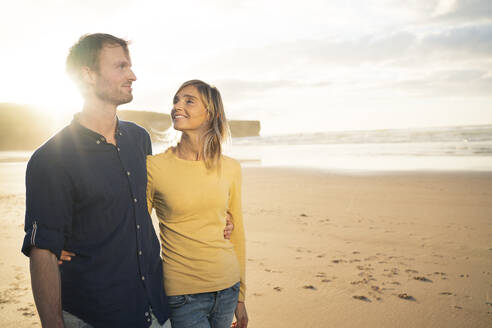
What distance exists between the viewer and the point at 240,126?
121 meters

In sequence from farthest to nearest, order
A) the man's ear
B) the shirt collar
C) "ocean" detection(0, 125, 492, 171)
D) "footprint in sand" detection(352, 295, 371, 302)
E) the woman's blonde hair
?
"ocean" detection(0, 125, 492, 171) → "footprint in sand" detection(352, 295, 371, 302) → the woman's blonde hair → the man's ear → the shirt collar

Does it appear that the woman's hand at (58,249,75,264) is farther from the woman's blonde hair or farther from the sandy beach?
the sandy beach

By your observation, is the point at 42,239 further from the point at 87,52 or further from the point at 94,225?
the point at 87,52

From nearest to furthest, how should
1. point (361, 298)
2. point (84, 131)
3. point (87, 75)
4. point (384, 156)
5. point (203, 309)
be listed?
1. point (84, 131)
2. point (87, 75)
3. point (203, 309)
4. point (361, 298)
5. point (384, 156)

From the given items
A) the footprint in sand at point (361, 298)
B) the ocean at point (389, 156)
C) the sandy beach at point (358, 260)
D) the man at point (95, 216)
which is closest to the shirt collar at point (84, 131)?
the man at point (95, 216)

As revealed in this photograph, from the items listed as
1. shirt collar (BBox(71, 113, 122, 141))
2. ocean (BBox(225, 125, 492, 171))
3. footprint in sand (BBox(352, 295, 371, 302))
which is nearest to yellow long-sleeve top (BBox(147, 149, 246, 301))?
shirt collar (BBox(71, 113, 122, 141))

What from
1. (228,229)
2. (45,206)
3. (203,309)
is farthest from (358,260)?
(45,206)

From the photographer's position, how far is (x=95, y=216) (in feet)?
6.06

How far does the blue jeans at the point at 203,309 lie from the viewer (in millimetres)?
2164

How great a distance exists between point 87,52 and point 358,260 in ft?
16.3

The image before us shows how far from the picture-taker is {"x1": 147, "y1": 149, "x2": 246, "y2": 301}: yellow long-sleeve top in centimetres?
221

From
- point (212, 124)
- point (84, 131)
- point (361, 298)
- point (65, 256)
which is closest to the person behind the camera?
point (65, 256)

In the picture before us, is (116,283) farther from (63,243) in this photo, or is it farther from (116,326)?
(63,243)

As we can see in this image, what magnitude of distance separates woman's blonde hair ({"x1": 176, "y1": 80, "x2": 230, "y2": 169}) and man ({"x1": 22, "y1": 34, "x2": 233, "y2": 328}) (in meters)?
0.46
